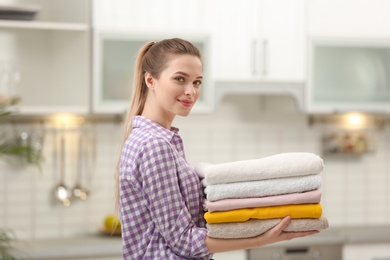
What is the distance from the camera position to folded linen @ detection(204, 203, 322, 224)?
5.82 feet

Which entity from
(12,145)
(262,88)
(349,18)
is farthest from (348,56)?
(12,145)

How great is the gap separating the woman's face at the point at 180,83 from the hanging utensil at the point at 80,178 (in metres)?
2.46

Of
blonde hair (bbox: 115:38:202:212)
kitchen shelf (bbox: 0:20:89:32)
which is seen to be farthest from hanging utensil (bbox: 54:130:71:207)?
blonde hair (bbox: 115:38:202:212)

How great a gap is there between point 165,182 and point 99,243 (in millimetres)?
2278

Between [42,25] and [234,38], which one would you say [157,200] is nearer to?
[42,25]

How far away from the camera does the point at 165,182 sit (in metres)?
1.75

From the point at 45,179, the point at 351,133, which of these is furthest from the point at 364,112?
the point at 45,179

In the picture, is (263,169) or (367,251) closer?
(263,169)

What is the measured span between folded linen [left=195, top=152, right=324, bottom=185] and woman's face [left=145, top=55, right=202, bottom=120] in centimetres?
16

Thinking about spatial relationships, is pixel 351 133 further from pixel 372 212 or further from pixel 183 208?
pixel 183 208

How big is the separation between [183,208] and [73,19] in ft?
7.99

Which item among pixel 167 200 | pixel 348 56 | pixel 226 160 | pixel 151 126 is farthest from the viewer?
pixel 226 160

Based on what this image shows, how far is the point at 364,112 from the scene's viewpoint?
435cm

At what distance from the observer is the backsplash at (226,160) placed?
4180 mm
